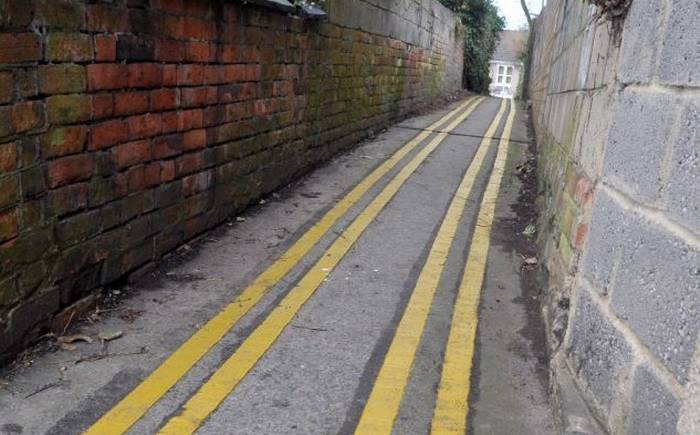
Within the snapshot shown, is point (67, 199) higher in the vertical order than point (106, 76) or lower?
lower

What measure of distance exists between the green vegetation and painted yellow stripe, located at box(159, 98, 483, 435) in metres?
20.1

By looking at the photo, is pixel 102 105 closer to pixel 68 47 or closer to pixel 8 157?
pixel 68 47

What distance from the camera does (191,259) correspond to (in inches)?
189

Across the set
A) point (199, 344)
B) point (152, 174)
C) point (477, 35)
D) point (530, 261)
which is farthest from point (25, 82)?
point (477, 35)

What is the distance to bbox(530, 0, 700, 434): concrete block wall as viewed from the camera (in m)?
2.07

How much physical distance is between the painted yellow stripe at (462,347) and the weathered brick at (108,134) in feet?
7.47

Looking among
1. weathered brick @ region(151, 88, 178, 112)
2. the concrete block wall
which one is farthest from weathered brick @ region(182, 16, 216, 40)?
the concrete block wall

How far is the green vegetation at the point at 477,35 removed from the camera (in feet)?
86.3

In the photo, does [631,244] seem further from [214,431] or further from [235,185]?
[235,185]

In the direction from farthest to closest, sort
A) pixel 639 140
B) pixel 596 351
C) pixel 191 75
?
pixel 191 75
pixel 596 351
pixel 639 140

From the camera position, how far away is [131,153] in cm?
404

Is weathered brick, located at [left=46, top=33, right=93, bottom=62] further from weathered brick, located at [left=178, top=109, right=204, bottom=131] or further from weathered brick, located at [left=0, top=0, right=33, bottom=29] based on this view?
weathered brick, located at [left=178, top=109, right=204, bottom=131]

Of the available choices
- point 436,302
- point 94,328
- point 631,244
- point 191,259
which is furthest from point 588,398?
point 191,259

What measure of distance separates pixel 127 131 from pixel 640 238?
2940 mm
